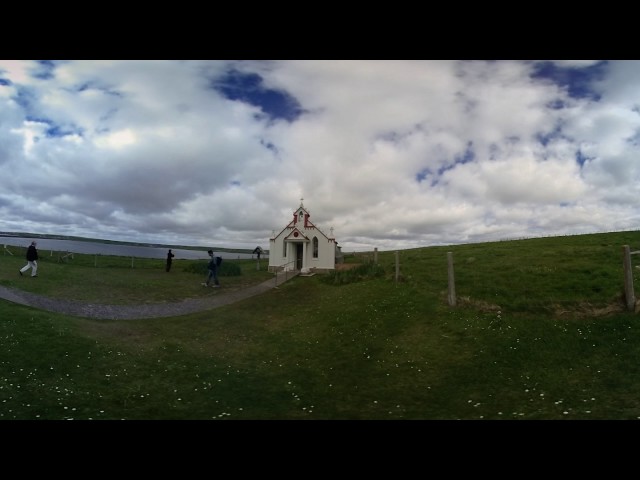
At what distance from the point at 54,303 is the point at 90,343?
7.66 metres

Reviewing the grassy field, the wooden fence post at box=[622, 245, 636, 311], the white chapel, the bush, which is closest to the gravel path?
the grassy field

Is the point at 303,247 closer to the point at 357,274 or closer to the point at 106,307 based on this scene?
the point at 357,274

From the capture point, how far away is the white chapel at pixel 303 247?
3962 centimetres

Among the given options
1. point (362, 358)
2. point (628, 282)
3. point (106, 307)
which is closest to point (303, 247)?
point (106, 307)

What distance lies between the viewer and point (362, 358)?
1302cm

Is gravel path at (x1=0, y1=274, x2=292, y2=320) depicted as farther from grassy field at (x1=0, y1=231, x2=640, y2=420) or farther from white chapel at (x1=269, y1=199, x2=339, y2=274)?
white chapel at (x1=269, y1=199, x2=339, y2=274)

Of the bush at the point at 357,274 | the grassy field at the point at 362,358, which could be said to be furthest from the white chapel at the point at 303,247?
the grassy field at the point at 362,358

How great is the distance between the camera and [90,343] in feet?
42.8

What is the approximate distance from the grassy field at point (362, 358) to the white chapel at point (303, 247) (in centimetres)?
1904

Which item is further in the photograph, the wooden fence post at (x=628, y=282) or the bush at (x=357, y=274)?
the bush at (x=357, y=274)

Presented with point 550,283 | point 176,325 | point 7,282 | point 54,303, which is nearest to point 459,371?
point 550,283

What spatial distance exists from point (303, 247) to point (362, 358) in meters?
27.6

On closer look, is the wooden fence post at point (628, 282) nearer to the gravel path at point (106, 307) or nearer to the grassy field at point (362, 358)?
the grassy field at point (362, 358)

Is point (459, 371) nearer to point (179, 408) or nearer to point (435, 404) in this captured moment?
point (435, 404)
